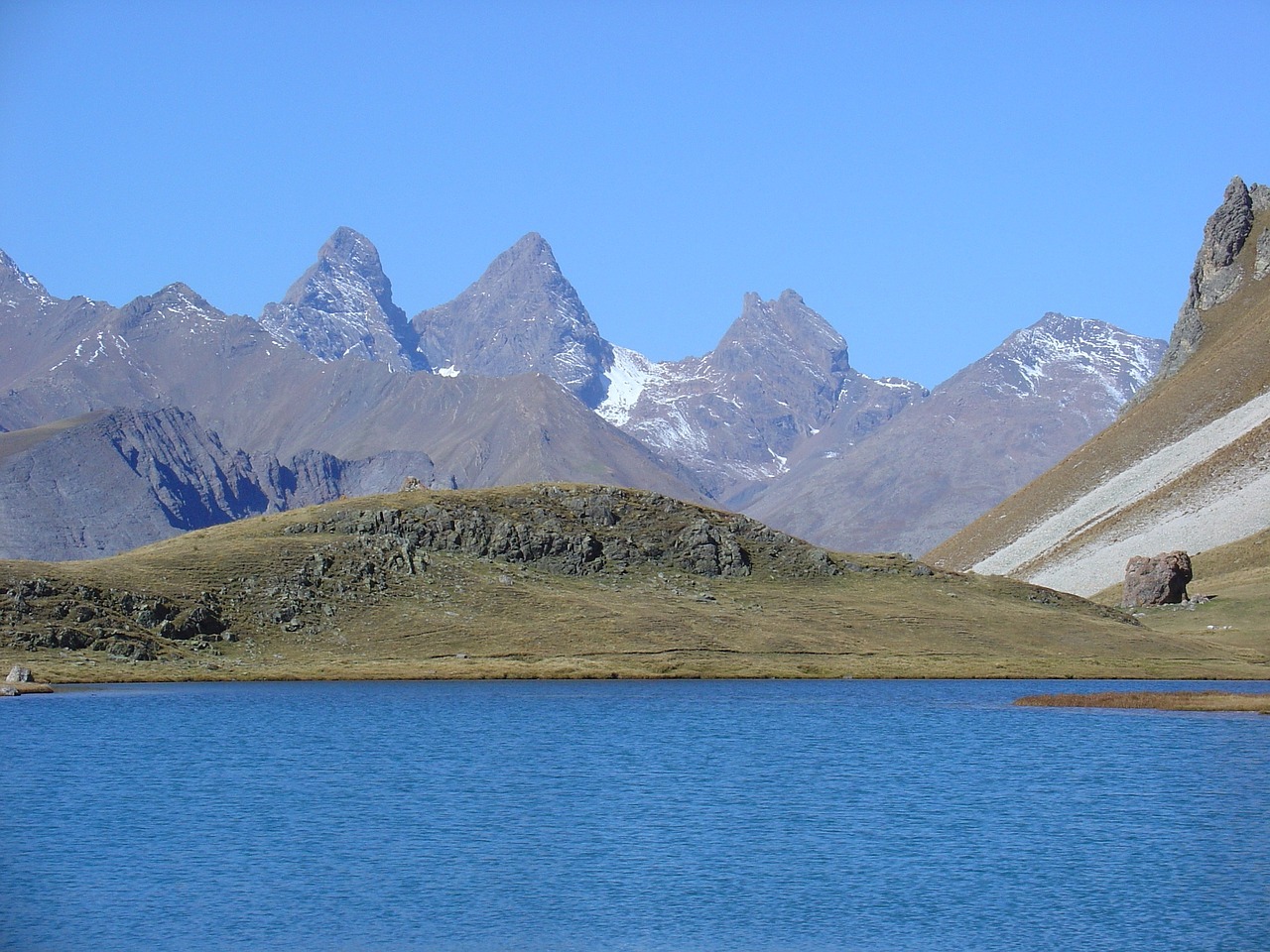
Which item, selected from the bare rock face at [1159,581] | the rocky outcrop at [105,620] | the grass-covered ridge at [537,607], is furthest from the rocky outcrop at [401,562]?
the bare rock face at [1159,581]

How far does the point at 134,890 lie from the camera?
153 ft

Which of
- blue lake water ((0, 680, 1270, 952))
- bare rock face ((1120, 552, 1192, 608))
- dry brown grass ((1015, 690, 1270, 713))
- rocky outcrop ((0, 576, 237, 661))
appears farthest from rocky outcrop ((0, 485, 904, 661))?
dry brown grass ((1015, 690, 1270, 713))

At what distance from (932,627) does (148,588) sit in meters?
80.1

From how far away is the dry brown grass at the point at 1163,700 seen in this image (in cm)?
10244

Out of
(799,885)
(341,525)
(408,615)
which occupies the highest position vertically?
(341,525)

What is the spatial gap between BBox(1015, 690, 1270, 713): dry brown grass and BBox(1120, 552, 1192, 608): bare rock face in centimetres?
7766

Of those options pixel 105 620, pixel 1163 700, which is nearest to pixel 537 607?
pixel 105 620

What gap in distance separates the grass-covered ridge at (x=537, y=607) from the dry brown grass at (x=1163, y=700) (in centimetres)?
→ 2246

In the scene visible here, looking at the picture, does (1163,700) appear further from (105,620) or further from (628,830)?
(105,620)

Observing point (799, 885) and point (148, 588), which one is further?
point (148, 588)

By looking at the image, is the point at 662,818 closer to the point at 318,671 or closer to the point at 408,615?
the point at 318,671

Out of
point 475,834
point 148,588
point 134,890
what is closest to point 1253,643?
point 148,588

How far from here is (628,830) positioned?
58406mm

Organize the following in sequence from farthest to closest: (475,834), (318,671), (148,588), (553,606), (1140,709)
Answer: (553,606)
(148,588)
(318,671)
(1140,709)
(475,834)
